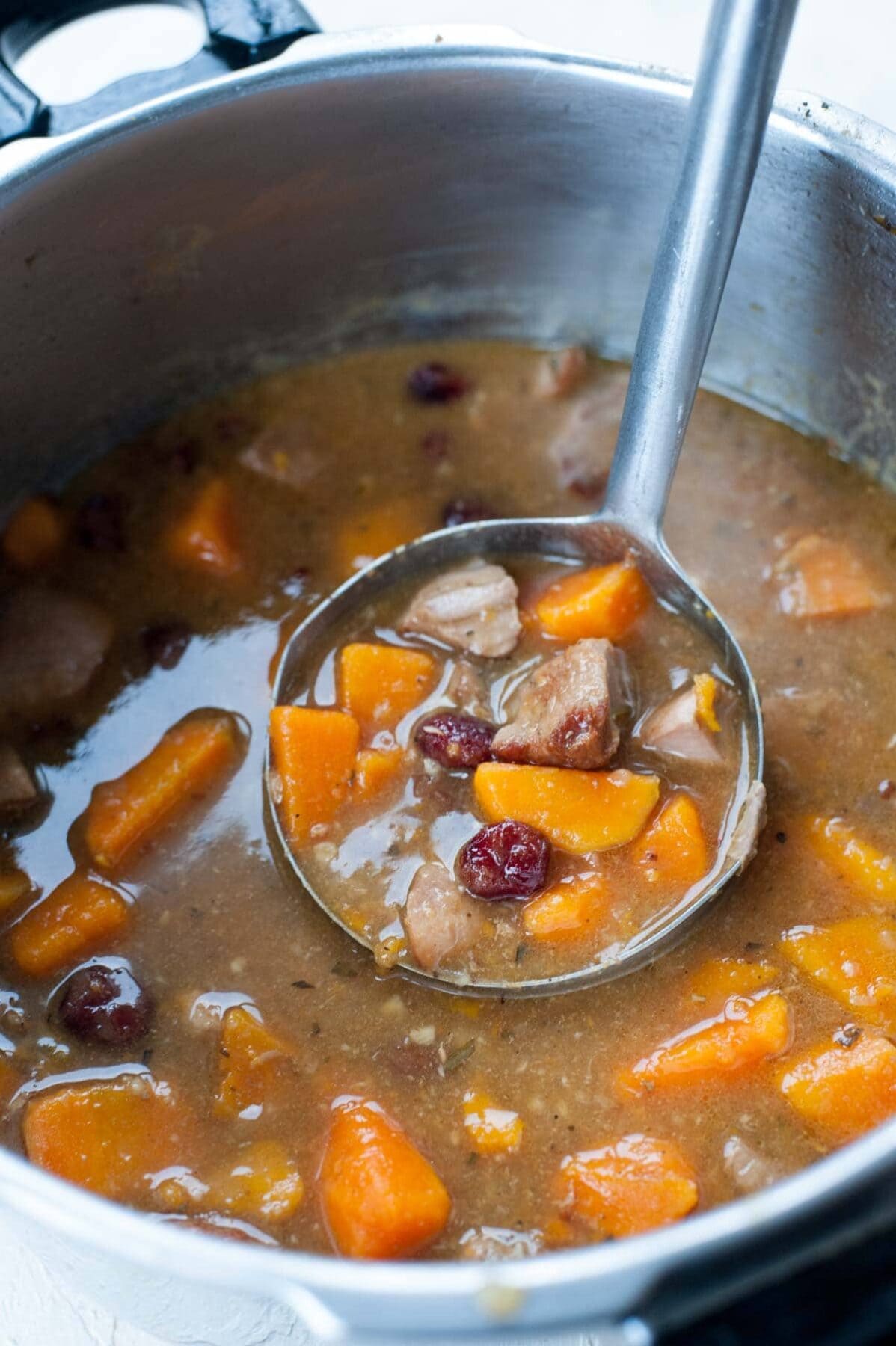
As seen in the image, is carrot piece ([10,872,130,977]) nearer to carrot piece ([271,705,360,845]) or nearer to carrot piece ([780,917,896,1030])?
carrot piece ([271,705,360,845])

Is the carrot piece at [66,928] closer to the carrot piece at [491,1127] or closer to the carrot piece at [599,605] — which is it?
the carrot piece at [491,1127]

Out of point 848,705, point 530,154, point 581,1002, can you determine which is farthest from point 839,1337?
point 530,154

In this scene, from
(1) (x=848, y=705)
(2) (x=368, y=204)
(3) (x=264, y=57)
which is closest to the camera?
(3) (x=264, y=57)

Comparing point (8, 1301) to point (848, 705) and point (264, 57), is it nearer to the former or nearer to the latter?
point (848, 705)

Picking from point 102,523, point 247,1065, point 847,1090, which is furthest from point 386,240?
point 847,1090

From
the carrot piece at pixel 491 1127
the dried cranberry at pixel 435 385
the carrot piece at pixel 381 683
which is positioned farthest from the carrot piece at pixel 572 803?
the dried cranberry at pixel 435 385

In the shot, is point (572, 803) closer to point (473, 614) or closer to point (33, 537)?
point (473, 614)
